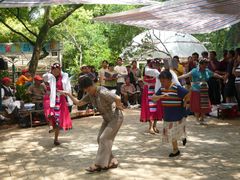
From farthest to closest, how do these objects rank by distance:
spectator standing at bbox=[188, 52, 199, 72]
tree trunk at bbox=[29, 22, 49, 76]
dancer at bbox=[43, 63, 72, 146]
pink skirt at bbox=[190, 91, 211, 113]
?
tree trunk at bbox=[29, 22, 49, 76], spectator standing at bbox=[188, 52, 199, 72], pink skirt at bbox=[190, 91, 211, 113], dancer at bbox=[43, 63, 72, 146]

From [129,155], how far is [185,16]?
8.78ft

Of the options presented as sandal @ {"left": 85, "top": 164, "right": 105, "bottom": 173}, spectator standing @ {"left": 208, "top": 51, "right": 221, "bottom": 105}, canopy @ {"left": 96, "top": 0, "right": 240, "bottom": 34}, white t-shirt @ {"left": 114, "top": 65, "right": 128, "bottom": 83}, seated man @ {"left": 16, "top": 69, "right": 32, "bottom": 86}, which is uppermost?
canopy @ {"left": 96, "top": 0, "right": 240, "bottom": 34}

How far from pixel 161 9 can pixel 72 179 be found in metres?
3.05

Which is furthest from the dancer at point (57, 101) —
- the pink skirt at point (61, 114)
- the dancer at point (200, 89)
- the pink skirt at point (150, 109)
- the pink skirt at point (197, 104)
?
the pink skirt at point (197, 104)

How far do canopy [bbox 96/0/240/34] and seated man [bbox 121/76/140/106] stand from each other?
16.3 ft

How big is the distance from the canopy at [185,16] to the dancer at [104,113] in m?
1.80

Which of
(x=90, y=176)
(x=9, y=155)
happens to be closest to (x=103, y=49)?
(x=9, y=155)

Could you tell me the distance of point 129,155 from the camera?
626cm

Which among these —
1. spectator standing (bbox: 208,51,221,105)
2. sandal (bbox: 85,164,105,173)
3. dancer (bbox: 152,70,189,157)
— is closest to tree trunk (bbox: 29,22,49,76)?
spectator standing (bbox: 208,51,221,105)

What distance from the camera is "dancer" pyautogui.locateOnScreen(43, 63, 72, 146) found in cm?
700

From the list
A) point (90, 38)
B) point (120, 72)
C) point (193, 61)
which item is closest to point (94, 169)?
point (193, 61)

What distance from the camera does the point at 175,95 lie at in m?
5.98

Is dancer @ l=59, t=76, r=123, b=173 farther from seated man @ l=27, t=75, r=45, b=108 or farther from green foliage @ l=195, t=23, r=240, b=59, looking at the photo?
green foliage @ l=195, t=23, r=240, b=59

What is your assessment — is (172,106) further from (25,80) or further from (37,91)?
(25,80)
